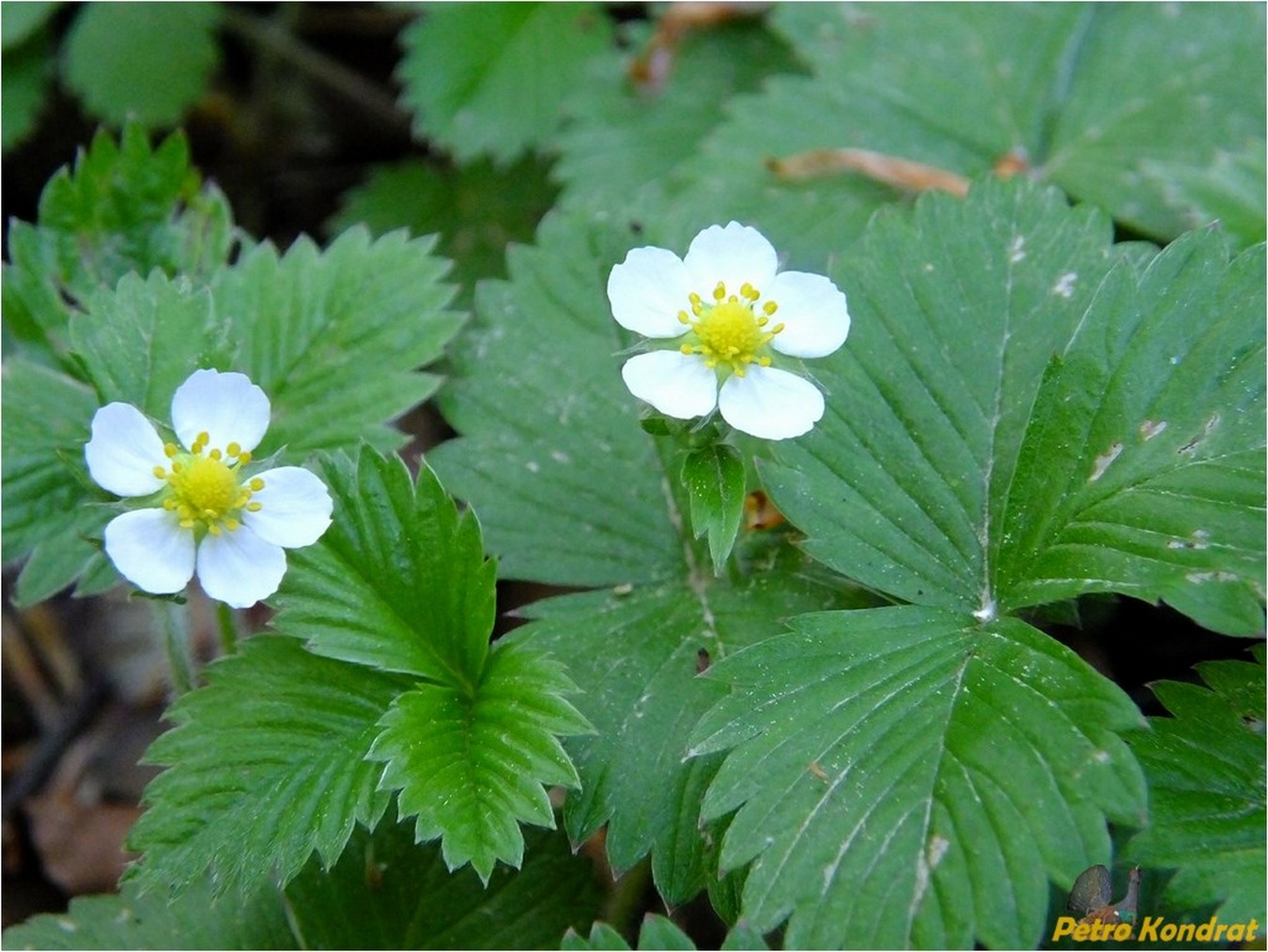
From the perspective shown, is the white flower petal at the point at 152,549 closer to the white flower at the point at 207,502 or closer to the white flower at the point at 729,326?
the white flower at the point at 207,502

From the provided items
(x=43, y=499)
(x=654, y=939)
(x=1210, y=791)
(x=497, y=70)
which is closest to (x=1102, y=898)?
(x=1210, y=791)

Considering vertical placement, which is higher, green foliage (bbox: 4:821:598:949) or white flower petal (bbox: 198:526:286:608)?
white flower petal (bbox: 198:526:286:608)

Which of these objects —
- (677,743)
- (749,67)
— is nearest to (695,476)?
(677,743)

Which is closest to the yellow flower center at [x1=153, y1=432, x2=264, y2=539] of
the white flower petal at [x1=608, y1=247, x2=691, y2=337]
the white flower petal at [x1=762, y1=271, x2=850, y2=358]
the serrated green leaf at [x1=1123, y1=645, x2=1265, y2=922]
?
the white flower petal at [x1=608, y1=247, x2=691, y2=337]

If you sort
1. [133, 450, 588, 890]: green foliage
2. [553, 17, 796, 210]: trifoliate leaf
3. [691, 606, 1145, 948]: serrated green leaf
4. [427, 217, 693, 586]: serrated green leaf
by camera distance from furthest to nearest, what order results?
[553, 17, 796, 210]: trifoliate leaf, [427, 217, 693, 586]: serrated green leaf, [133, 450, 588, 890]: green foliage, [691, 606, 1145, 948]: serrated green leaf

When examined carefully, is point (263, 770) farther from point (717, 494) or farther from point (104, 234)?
point (104, 234)

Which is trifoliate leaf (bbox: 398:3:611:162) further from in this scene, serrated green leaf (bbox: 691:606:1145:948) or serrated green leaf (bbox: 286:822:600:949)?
serrated green leaf (bbox: 691:606:1145:948)

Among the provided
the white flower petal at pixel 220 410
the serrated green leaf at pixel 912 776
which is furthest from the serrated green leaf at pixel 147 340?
the serrated green leaf at pixel 912 776
